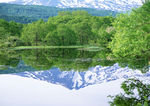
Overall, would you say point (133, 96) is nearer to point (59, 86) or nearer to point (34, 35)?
point (59, 86)

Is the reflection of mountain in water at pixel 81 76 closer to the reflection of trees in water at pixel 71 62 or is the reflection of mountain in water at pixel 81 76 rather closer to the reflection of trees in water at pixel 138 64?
the reflection of trees in water at pixel 71 62

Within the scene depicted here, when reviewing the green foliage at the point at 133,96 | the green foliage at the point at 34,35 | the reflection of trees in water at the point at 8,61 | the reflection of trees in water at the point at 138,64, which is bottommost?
the green foliage at the point at 34,35

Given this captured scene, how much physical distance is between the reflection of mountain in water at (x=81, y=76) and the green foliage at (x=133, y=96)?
121 inches

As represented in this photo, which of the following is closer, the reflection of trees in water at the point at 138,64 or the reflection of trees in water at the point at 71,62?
the reflection of trees in water at the point at 138,64

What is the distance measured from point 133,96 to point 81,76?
31.6ft

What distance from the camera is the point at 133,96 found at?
14773 mm

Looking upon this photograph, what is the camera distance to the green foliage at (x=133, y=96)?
1350 cm

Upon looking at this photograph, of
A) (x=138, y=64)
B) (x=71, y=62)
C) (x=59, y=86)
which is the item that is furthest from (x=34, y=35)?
(x=59, y=86)

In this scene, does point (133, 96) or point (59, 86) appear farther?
point (59, 86)

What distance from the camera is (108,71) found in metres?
26.5

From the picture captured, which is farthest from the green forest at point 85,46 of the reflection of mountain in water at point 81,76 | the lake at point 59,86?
the reflection of mountain in water at point 81,76

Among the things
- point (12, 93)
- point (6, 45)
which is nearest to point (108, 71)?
point (12, 93)

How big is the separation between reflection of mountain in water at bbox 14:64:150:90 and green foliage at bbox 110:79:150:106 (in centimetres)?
Answer: 308

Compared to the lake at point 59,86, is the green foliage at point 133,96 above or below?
above
